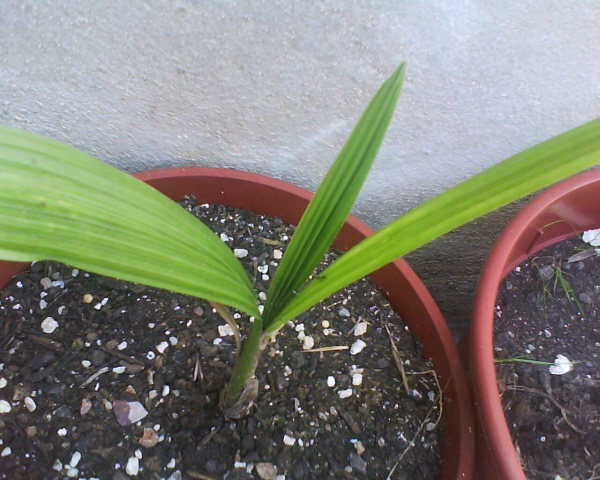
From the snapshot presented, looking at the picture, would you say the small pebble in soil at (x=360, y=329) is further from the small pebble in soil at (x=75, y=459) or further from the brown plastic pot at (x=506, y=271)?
the small pebble in soil at (x=75, y=459)

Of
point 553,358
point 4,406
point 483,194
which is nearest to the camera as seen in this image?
point 483,194

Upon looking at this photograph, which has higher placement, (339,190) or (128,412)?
(339,190)

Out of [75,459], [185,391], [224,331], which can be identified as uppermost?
[224,331]

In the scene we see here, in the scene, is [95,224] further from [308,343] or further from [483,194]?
[308,343]

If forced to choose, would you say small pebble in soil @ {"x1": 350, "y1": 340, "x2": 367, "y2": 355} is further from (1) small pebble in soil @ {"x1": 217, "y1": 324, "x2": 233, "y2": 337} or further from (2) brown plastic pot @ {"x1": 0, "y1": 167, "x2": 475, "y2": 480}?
(1) small pebble in soil @ {"x1": 217, "y1": 324, "x2": 233, "y2": 337}

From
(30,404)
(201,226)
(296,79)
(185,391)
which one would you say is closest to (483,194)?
(201,226)

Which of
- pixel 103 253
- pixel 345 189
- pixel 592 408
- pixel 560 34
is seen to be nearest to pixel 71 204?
pixel 103 253

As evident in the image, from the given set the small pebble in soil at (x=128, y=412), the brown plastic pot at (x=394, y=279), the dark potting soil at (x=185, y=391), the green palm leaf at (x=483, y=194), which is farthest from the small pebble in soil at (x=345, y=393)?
the green palm leaf at (x=483, y=194)
